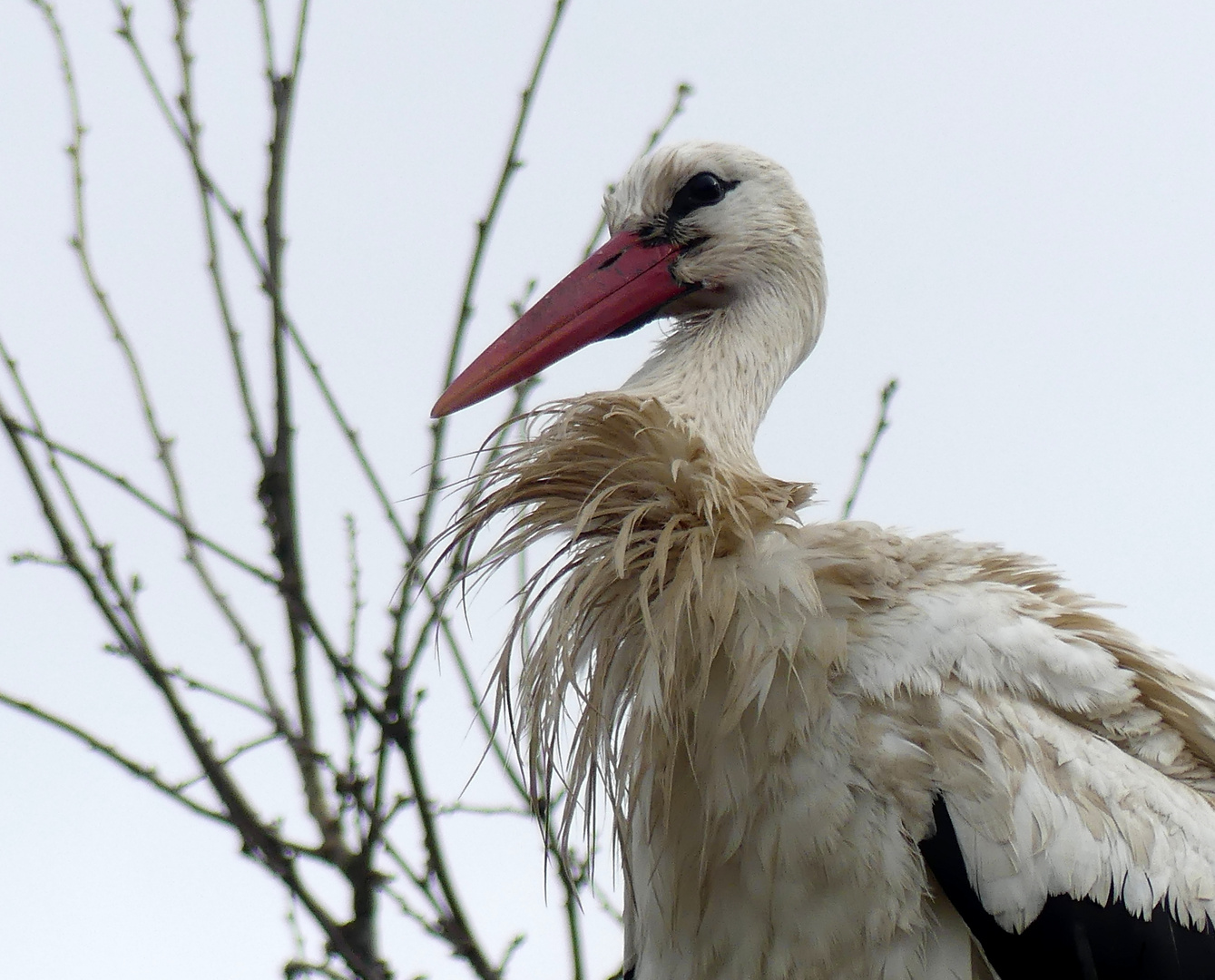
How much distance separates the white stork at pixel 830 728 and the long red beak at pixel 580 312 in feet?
0.09

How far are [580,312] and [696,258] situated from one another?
1.03ft

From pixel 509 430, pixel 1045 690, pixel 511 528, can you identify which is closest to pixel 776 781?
pixel 1045 690

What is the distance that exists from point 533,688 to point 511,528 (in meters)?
0.33

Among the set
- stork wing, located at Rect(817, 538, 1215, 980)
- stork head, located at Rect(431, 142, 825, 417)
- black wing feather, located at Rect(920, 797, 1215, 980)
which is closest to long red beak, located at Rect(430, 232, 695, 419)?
stork head, located at Rect(431, 142, 825, 417)

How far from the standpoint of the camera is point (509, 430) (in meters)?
3.28

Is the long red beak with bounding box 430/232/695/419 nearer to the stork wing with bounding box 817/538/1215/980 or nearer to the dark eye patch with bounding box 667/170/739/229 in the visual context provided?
the dark eye patch with bounding box 667/170/739/229

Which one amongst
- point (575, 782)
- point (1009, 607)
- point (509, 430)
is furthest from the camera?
point (509, 430)

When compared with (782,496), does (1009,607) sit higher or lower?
lower

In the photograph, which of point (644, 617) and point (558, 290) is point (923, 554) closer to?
point (644, 617)

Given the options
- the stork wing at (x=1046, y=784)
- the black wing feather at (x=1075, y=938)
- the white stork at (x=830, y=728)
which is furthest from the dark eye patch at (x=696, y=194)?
the black wing feather at (x=1075, y=938)

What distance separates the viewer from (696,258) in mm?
3553

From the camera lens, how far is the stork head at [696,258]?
348 centimetres

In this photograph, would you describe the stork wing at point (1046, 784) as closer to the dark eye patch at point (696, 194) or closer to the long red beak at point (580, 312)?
the long red beak at point (580, 312)

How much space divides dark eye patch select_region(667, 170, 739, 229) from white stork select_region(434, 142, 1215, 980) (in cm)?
57
